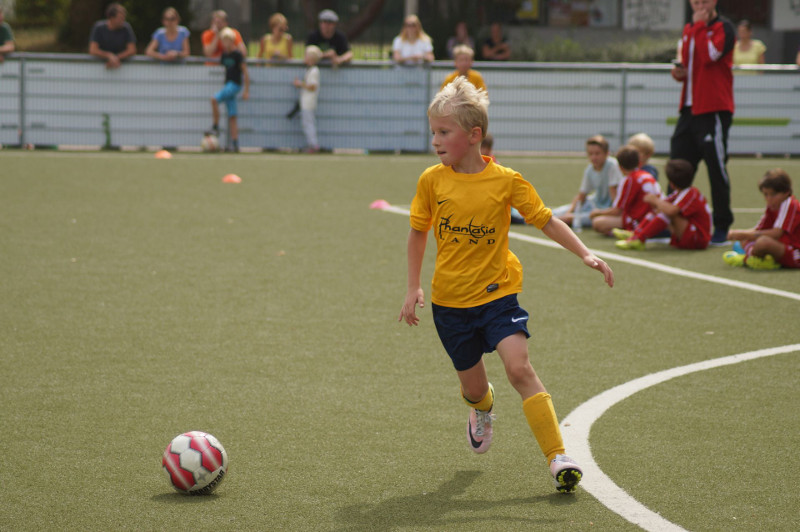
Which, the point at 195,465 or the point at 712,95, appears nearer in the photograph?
the point at 195,465

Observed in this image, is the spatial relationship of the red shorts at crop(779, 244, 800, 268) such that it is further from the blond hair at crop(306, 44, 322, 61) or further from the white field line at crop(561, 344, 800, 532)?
the blond hair at crop(306, 44, 322, 61)

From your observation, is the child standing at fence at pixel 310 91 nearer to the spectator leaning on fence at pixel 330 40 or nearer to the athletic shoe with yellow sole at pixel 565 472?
the spectator leaning on fence at pixel 330 40

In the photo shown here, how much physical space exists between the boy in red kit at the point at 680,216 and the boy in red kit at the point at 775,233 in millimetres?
908

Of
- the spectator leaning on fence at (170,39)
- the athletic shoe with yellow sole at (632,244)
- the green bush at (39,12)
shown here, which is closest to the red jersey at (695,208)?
the athletic shoe with yellow sole at (632,244)

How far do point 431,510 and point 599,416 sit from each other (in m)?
1.43

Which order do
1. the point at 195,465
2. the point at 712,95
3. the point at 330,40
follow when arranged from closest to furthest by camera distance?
the point at 195,465 → the point at 712,95 → the point at 330,40

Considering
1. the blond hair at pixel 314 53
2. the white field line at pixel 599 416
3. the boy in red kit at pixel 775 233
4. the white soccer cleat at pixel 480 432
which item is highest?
the blond hair at pixel 314 53

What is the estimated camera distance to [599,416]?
5.07 m

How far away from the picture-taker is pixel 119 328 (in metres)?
6.75

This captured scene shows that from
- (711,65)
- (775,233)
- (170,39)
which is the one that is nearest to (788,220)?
(775,233)

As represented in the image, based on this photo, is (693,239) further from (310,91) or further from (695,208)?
(310,91)

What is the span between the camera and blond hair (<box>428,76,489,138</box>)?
4.14 meters

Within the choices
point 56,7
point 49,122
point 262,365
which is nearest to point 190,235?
point 262,365

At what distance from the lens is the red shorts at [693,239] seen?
9945 millimetres
